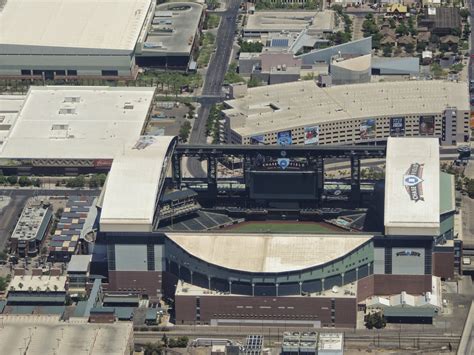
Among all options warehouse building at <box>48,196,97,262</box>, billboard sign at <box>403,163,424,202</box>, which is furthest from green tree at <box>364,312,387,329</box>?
warehouse building at <box>48,196,97,262</box>

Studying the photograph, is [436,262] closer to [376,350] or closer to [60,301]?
[376,350]

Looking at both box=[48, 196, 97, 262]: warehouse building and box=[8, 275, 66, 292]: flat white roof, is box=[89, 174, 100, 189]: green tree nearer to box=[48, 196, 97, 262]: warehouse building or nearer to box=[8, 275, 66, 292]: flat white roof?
box=[48, 196, 97, 262]: warehouse building

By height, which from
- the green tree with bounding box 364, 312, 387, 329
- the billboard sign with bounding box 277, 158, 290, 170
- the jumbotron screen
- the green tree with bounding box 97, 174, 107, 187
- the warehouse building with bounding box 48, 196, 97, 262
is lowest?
the green tree with bounding box 97, 174, 107, 187

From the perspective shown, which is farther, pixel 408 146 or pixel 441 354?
pixel 408 146

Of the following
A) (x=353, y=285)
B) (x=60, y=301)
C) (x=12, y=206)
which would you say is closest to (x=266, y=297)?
(x=353, y=285)

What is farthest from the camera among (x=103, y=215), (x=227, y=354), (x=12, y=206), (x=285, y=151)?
(x=12, y=206)

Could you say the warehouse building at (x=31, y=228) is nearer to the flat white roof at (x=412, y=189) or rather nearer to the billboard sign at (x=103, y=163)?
the billboard sign at (x=103, y=163)

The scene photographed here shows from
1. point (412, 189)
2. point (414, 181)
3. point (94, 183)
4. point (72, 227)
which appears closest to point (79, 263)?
point (72, 227)
